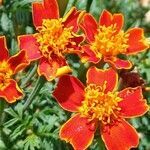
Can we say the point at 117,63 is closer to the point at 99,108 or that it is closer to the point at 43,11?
the point at 99,108

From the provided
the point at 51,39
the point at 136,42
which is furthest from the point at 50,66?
the point at 136,42

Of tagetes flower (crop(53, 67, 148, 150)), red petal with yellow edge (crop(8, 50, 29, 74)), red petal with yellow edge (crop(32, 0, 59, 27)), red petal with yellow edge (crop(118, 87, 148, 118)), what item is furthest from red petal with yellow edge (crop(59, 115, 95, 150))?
red petal with yellow edge (crop(32, 0, 59, 27))

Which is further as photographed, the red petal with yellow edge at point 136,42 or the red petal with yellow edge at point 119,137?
the red petal with yellow edge at point 136,42

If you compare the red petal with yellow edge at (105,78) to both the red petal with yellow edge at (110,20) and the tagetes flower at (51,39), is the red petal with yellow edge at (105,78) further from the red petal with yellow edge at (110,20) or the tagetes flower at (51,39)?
the red petal with yellow edge at (110,20)

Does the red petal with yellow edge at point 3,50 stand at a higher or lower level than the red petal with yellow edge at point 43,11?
lower

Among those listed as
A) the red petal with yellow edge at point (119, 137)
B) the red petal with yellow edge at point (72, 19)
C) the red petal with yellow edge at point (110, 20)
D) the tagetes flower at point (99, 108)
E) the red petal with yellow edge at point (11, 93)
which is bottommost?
the red petal with yellow edge at point (119, 137)

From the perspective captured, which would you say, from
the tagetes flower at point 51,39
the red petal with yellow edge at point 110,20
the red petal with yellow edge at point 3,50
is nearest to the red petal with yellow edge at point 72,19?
the tagetes flower at point 51,39

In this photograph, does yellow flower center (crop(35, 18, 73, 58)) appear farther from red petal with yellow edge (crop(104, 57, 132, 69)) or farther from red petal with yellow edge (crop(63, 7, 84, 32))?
red petal with yellow edge (crop(104, 57, 132, 69))
